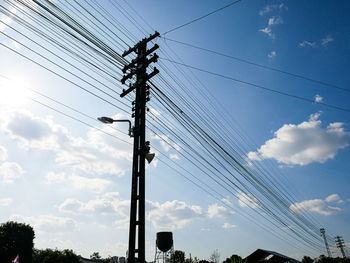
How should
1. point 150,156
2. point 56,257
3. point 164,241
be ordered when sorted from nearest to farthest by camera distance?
point 150,156, point 164,241, point 56,257

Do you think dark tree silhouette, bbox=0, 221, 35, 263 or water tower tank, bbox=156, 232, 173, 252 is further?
dark tree silhouette, bbox=0, 221, 35, 263

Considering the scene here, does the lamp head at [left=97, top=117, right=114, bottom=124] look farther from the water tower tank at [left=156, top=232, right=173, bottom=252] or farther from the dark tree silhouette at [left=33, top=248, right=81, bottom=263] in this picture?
the dark tree silhouette at [left=33, top=248, right=81, bottom=263]

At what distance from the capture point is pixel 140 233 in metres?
8.83

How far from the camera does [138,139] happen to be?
414 inches

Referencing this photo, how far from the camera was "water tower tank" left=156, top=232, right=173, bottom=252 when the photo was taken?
11539 millimetres

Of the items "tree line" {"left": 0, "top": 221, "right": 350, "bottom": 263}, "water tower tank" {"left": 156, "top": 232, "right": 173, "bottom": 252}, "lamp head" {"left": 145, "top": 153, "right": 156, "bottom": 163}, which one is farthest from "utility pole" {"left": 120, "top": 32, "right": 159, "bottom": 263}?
"tree line" {"left": 0, "top": 221, "right": 350, "bottom": 263}

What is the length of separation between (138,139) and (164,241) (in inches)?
223

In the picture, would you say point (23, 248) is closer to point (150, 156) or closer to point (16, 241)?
point (16, 241)

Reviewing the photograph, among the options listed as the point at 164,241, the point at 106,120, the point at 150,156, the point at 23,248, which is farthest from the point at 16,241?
the point at 150,156

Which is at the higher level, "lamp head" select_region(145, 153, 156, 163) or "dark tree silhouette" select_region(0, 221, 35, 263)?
"lamp head" select_region(145, 153, 156, 163)

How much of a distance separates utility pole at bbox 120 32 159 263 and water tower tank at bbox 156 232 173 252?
Answer: 2899 mm

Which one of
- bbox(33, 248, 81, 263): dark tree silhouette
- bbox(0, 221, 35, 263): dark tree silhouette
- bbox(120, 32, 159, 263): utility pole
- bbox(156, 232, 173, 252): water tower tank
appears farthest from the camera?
bbox(33, 248, 81, 263): dark tree silhouette

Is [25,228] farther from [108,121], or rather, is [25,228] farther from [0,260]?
[108,121]

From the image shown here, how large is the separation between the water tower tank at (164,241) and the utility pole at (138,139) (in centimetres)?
290
